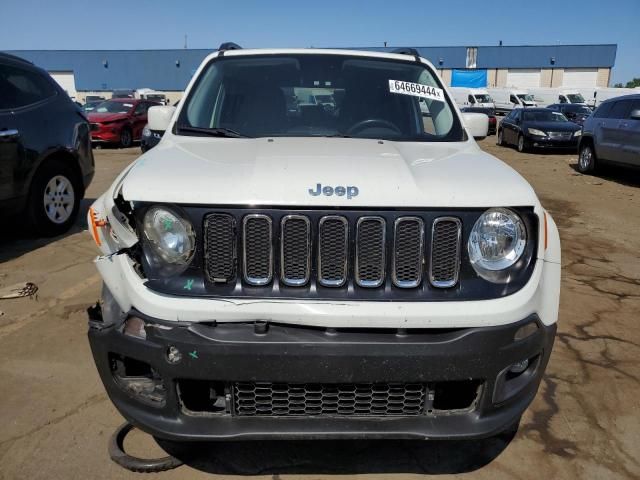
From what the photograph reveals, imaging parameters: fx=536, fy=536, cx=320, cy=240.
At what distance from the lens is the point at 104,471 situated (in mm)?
2396

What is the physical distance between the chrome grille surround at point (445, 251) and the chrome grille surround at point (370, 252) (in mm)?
192

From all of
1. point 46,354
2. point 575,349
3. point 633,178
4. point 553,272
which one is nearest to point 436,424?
point 553,272

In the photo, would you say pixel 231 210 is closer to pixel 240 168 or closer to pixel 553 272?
pixel 240 168

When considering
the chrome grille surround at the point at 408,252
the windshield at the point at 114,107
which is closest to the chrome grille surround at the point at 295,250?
the chrome grille surround at the point at 408,252

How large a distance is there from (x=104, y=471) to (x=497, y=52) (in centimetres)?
6089

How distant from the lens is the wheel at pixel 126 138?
664 inches

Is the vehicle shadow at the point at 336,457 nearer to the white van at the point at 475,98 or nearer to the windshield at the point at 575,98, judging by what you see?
the white van at the point at 475,98

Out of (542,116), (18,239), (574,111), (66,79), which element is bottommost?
(574,111)

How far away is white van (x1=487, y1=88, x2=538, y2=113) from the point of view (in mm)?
34375

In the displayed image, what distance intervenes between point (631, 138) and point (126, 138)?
14020 mm

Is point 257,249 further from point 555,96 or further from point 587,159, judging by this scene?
point 555,96

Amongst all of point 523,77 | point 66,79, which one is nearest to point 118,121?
point 66,79

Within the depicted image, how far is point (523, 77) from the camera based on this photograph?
56.9 meters

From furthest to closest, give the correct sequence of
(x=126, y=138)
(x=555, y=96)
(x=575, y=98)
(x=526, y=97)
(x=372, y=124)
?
1. (x=555, y=96)
2. (x=526, y=97)
3. (x=575, y=98)
4. (x=126, y=138)
5. (x=372, y=124)
